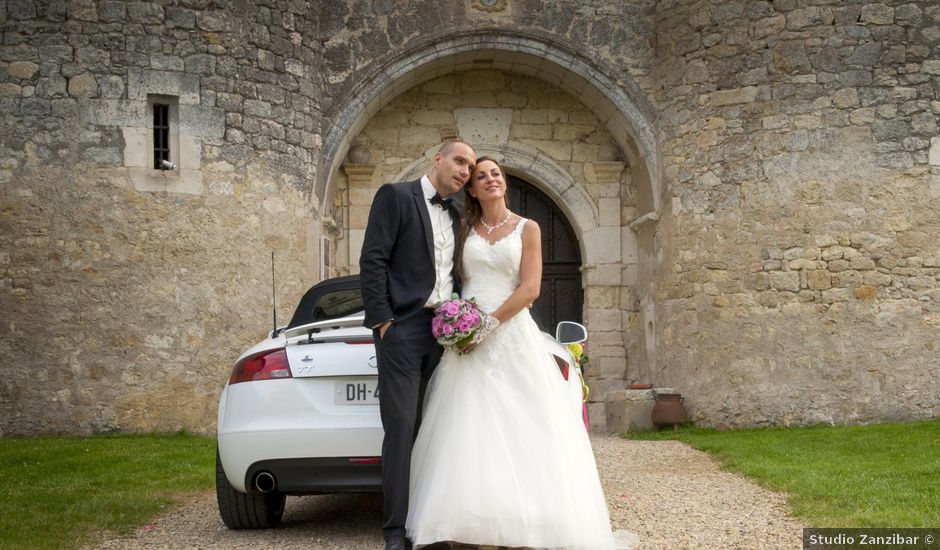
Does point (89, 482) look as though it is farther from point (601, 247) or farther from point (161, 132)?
point (601, 247)

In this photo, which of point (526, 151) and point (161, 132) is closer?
point (161, 132)

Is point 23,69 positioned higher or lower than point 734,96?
higher

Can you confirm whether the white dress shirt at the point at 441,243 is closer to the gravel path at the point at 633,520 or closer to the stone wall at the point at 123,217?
the gravel path at the point at 633,520

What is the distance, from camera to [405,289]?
439 centimetres

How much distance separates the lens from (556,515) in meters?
4.07

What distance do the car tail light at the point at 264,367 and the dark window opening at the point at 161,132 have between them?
594 cm

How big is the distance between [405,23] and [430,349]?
796 cm

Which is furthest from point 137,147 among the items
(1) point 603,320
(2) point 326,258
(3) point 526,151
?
(1) point 603,320

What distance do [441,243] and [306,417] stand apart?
1.01 meters

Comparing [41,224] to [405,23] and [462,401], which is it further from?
[462,401]

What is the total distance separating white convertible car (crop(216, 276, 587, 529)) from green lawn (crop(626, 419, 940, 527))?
1.65 m

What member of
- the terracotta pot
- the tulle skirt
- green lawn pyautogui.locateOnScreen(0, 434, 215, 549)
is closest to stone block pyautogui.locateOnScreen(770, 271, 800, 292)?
the terracotta pot

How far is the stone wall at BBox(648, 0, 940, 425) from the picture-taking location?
1046cm

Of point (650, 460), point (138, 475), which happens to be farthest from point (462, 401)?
point (650, 460)
